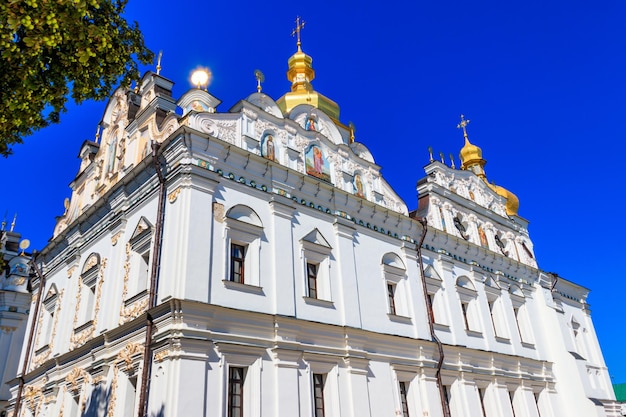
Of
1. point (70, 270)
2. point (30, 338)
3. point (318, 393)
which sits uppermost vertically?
point (70, 270)

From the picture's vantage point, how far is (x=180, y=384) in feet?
33.8

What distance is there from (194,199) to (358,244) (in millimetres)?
5854

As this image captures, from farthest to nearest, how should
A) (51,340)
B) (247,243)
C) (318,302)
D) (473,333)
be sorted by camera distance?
(473,333) < (51,340) < (318,302) < (247,243)

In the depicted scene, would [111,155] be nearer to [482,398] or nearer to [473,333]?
[473,333]

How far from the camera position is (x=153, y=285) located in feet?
39.2

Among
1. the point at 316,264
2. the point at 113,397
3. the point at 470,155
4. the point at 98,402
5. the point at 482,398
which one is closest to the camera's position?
the point at 113,397

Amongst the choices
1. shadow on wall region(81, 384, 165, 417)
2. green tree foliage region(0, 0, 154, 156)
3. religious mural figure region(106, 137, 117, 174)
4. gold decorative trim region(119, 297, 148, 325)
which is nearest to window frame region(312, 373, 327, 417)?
gold decorative trim region(119, 297, 148, 325)

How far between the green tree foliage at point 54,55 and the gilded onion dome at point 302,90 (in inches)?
539

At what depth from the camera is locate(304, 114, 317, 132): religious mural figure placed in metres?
16.8

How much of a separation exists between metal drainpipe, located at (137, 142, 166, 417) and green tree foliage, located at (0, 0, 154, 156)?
4383 mm

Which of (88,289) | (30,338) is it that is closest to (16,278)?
(30,338)

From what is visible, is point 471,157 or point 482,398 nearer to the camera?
point 482,398

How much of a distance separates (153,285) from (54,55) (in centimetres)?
577

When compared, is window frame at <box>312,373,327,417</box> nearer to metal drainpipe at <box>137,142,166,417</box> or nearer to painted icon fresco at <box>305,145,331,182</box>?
metal drainpipe at <box>137,142,166,417</box>
